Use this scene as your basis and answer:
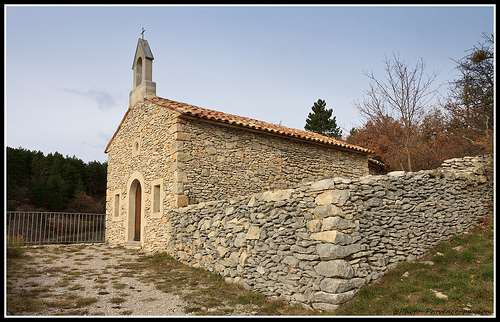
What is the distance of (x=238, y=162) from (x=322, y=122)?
67.9 ft

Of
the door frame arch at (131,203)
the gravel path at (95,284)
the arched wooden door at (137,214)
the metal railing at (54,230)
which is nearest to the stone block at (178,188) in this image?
the gravel path at (95,284)

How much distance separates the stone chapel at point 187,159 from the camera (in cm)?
1116

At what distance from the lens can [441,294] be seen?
5848 mm

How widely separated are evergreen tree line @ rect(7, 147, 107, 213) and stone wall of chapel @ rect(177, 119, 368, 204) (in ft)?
58.5

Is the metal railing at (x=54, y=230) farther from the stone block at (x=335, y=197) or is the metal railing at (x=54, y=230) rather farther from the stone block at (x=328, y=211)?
the stone block at (x=335, y=197)

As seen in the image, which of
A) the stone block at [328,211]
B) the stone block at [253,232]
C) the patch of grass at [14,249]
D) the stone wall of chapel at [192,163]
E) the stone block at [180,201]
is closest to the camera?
the stone block at [328,211]

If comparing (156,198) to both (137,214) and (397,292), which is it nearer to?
(137,214)

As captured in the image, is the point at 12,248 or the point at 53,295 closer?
the point at 53,295

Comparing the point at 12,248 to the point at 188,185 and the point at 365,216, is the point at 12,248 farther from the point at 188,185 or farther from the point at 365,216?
the point at 365,216

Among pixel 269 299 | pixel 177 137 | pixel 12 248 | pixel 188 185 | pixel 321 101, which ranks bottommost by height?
pixel 269 299

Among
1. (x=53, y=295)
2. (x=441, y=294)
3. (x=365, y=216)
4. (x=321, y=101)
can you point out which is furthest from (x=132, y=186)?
(x=321, y=101)

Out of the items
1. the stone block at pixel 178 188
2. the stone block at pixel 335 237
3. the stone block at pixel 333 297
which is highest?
the stone block at pixel 178 188

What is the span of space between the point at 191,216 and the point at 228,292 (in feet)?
9.94

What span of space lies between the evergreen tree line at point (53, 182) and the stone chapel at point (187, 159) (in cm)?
1361
